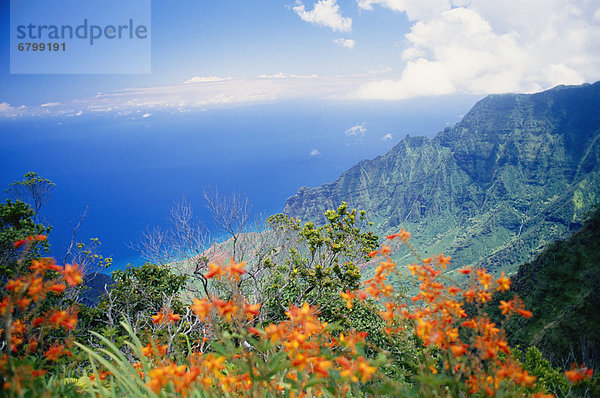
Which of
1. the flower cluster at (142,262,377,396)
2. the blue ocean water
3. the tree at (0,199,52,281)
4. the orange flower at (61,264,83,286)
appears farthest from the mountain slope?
the blue ocean water

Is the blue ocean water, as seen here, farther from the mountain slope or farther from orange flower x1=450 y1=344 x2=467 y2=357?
orange flower x1=450 y1=344 x2=467 y2=357

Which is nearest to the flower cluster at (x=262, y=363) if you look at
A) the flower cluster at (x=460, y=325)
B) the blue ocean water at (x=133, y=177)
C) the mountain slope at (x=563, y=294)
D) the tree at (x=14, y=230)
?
the flower cluster at (x=460, y=325)

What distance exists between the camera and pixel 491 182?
10831cm

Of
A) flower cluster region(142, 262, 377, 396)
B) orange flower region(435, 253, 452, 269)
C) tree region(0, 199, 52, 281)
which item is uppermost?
orange flower region(435, 253, 452, 269)

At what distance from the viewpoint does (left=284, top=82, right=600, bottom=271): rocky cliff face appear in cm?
7625

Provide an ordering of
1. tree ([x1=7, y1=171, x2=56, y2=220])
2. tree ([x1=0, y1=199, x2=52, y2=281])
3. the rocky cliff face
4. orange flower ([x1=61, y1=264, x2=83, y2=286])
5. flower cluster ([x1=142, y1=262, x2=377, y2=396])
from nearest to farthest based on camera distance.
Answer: flower cluster ([x1=142, y1=262, x2=377, y2=396]) → orange flower ([x1=61, y1=264, x2=83, y2=286]) → tree ([x1=0, y1=199, x2=52, y2=281]) → tree ([x1=7, y1=171, x2=56, y2=220]) → the rocky cliff face

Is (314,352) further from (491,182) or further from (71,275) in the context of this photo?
(491,182)

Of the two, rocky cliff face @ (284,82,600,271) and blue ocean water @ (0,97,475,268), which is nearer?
rocky cliff face @ (284,82,600,271)

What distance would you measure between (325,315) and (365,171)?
130347 mm

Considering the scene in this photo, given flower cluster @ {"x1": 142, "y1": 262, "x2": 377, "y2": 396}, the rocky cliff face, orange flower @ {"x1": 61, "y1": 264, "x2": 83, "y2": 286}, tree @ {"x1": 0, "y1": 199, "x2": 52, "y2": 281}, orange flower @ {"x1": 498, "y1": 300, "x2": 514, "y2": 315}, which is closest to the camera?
flower cluster @ {"x1": 142, "y1": 262, "x2": 377, "y2": 396}

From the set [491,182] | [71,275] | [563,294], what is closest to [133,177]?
[491,182]

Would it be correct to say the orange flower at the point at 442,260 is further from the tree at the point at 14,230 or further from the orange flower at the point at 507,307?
the tree at the point at 14,230

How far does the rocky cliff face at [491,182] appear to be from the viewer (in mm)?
76250

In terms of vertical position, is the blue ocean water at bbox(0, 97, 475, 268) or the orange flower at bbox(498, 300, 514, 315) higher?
the orange flower at bbox(498, 300, 514, 315)
